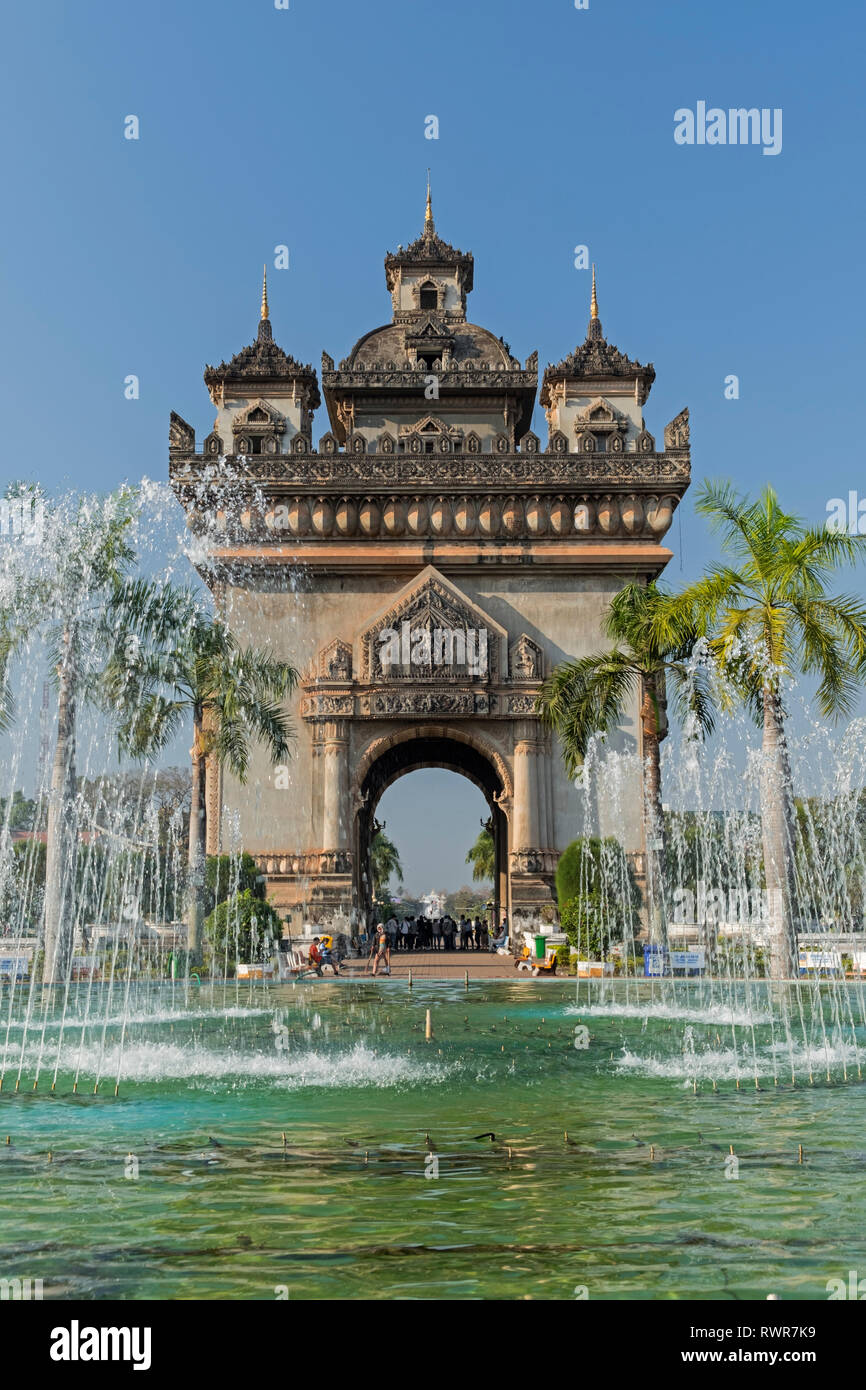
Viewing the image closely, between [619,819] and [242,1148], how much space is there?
83.8 feet

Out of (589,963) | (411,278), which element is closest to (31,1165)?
(589,963)

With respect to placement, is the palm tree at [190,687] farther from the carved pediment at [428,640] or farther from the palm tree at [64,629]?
the carved pediment at [428,640]

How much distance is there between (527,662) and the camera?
32625 millimetres

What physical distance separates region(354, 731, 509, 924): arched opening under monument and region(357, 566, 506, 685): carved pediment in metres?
1.99

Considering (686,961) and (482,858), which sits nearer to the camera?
(686,961)

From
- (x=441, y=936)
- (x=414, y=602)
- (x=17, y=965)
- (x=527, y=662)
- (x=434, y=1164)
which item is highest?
(x=414, y=602)

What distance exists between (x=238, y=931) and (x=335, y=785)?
7.41 m

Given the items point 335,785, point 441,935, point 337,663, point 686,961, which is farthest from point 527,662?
point 686,961

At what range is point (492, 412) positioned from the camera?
37.3m

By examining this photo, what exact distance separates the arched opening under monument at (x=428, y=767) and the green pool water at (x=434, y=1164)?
20.0 metres

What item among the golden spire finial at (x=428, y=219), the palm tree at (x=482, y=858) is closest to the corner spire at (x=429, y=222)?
the golden spire finial at (x=428, y=219)

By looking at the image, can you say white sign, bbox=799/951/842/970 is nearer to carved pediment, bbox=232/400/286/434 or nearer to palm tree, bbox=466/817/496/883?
carved pediment, bbox=232/400/286/434

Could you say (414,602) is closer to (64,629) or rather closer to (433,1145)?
(64,629)
